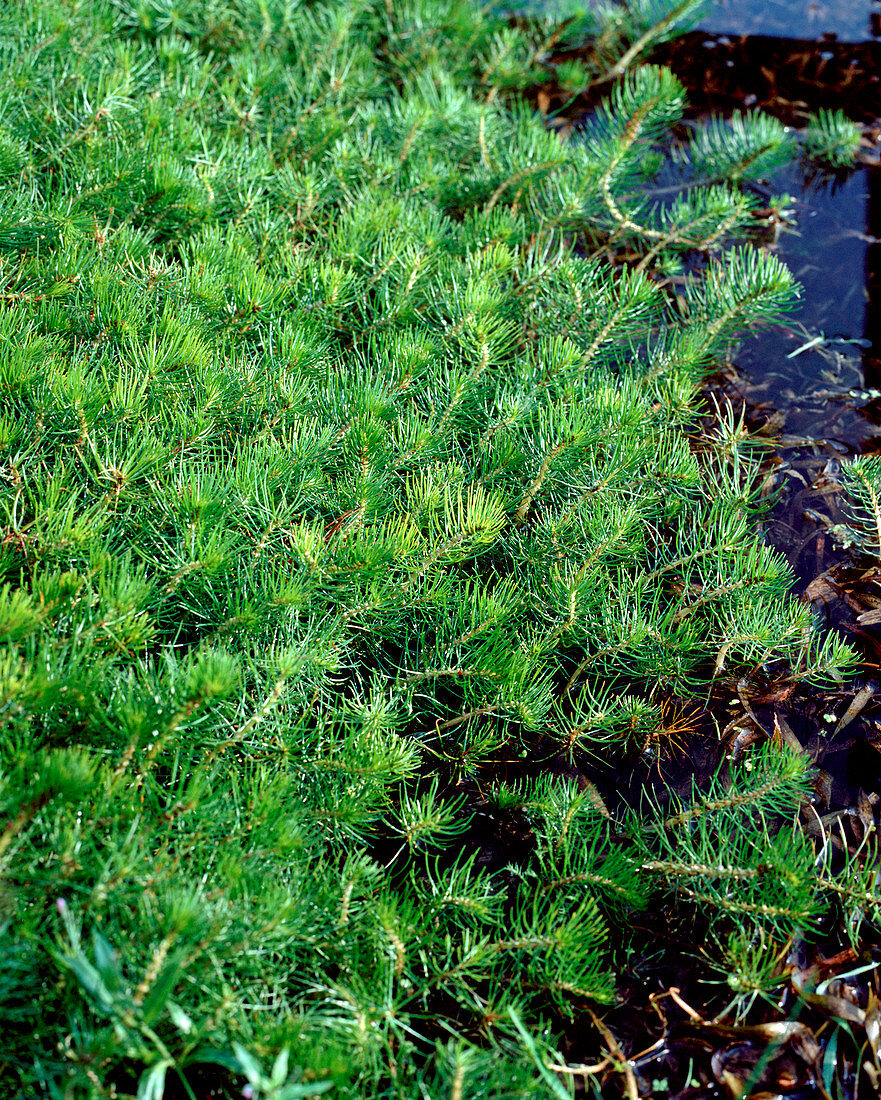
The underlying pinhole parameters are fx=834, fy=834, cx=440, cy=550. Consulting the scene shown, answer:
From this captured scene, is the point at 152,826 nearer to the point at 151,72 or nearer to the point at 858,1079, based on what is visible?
the point at 858,1079

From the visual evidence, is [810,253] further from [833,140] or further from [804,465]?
Result: [804,465]

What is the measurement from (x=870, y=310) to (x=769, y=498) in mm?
914

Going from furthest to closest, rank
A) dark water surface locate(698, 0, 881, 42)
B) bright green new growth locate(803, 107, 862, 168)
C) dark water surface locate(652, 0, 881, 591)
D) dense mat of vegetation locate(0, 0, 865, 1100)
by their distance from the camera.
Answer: dark water surface locate(698, 0, 881, 42), bright green new growth locate(803, 107, 862, 168), dark water surface locate(652, 0, 881, 591), dense mat of vegetation locate(0, 0, 865, 1100)

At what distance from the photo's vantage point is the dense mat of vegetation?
1112mm

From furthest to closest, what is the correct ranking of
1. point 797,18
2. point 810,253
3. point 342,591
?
point 797,18
point 810,253
point 342,591

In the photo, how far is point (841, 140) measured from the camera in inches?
110

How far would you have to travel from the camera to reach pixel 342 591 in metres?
1.53

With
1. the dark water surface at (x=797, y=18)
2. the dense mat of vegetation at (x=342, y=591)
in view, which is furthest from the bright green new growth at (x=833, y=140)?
the dense mat of vegetation at (x=342, y=591)

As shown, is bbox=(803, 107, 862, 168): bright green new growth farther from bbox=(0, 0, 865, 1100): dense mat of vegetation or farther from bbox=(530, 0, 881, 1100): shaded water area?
bbox=(0, 0, 865, 1100): dense mat of vegetation

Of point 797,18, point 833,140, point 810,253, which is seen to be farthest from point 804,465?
point 797,18

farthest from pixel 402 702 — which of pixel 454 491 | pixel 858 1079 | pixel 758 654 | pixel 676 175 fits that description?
pixel 676 175

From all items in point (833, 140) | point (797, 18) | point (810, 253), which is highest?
point (797, 18)

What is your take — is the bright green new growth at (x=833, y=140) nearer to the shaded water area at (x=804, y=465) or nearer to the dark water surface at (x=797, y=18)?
the shaded water area at (x=804, y=465)

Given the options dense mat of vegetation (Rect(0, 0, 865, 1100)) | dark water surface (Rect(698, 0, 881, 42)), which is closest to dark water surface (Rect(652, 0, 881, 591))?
dark water surface (Rect(698, 0, 881, 42))
